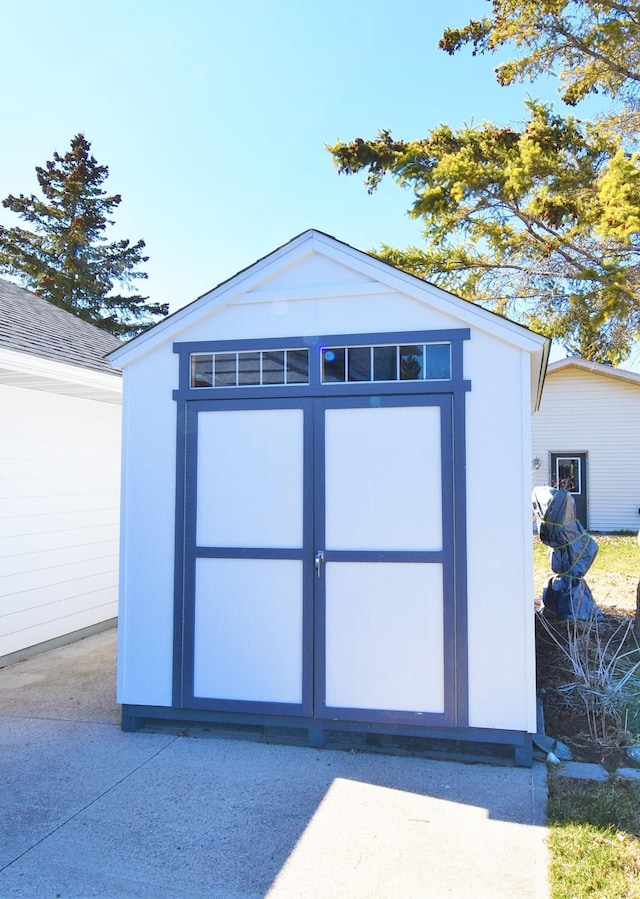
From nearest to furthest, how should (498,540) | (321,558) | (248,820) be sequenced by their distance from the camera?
(248,820) → (498,540) → (321,558)

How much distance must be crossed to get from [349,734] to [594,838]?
65.1 inches

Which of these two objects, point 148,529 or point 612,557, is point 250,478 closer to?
point 148,529

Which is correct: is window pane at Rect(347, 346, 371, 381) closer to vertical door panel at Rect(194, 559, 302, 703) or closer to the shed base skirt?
vertical door panel at Rect(194, 559, 302, 703)

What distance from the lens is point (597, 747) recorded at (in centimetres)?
407

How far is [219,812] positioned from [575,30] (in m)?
10.0

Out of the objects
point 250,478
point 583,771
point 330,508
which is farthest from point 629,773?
point 250,478

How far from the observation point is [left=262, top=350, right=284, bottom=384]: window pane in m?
4.35

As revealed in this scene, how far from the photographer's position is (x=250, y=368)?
14.5 feet

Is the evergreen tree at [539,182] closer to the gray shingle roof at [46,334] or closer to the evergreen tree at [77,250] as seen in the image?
the gray shingle roof at [46,334]

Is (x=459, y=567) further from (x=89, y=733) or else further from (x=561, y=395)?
(x=561, y=395)

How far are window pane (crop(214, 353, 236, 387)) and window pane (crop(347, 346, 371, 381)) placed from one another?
31.6 inches

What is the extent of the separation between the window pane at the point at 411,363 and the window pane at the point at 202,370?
1.30 meters

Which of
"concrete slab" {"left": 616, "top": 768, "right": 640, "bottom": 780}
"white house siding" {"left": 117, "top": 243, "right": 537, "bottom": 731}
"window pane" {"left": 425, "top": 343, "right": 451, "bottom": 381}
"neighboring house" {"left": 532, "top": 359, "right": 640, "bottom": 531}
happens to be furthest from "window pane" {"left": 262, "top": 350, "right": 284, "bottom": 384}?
"neighboring house" {"left": 532, "top": 359, "right": 640, "bottom": 531}

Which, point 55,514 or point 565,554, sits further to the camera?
point 55,514
